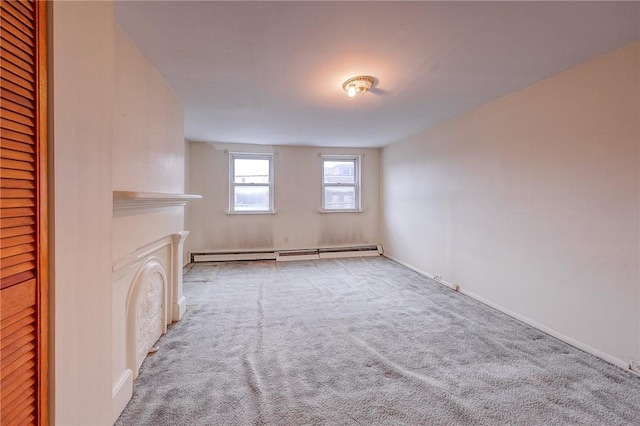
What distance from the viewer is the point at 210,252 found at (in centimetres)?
494

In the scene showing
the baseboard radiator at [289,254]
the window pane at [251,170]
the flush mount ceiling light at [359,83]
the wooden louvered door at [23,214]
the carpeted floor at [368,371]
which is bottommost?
the carpeted floor at [368,371]

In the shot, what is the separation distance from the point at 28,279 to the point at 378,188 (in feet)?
17.5

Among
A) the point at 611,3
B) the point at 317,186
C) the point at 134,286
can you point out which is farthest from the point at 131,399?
the point at 317,186

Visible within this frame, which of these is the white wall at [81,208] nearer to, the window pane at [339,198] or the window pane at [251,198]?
the window pane at [251,198]

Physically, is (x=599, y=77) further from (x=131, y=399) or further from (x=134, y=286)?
(x=131, y=399)

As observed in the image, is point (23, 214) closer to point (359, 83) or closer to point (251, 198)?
point (359, 83)

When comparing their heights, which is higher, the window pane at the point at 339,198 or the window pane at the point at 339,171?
the window pane at the point at 339,171

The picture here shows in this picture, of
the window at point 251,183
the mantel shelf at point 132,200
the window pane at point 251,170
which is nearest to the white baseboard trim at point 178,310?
the mantel shelf at point 132,200

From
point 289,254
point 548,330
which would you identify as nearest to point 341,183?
point 289,254

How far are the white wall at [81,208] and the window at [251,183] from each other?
163 inches

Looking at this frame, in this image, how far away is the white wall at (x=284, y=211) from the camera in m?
4.94

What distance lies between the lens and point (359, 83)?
2266 mm

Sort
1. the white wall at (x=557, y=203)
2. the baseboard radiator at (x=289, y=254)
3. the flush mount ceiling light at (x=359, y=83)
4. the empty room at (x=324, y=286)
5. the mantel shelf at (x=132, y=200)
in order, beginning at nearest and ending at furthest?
the empty room at (x=324, y=286)
the mantel shelf at (x=132, y=200)
the white wall at (x=557, y=203)
the flush mount ceiling light at (x=359, y=83)
the baseboard radiator at (x=289, y=254)

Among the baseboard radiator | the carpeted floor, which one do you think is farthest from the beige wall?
the baseboard radiator
